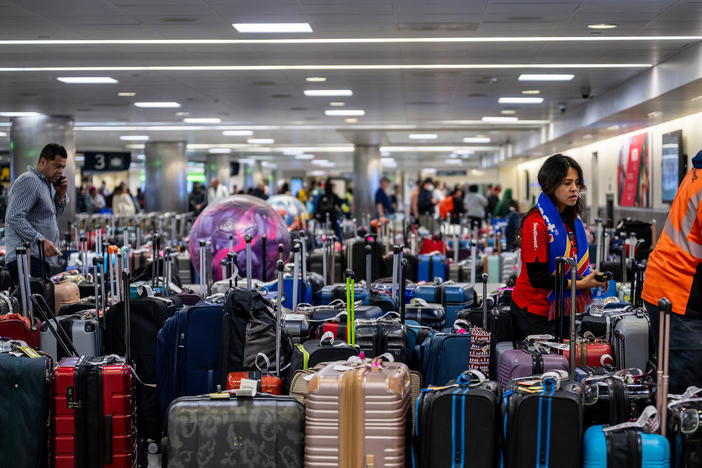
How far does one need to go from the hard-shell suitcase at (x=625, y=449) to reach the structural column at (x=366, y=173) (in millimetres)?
24815

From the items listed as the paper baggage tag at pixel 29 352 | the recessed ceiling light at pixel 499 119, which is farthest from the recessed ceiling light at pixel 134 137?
the paper baggage tag at pixel 29 352

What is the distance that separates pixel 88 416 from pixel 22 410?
0.29 meters

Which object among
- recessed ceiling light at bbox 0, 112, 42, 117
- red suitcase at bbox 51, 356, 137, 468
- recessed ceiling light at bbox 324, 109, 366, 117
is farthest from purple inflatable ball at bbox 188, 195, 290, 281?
recessed ceiling light at bbox 0, 112, 42, 117

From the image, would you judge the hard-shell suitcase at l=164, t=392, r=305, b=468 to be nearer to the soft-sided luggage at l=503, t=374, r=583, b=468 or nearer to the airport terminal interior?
the airport terminal interior

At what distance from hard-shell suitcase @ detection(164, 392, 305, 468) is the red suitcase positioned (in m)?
0.56

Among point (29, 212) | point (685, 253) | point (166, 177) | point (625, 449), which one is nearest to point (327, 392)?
point (625, 449)

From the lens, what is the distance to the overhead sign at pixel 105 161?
28.6 m

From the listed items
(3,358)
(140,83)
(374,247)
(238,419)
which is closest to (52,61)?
(140,83)

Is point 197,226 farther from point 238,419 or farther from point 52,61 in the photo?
point 238,419

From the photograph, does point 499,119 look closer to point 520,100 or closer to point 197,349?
point 520,100

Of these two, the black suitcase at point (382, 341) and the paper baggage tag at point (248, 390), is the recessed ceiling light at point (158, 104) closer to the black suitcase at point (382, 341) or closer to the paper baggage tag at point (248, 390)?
the black suitcase at point (382, 341)

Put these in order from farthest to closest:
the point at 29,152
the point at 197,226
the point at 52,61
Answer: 1. the point at 29,152
2. the point at 52,61
3. the point at 197,226

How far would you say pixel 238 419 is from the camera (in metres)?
3.71

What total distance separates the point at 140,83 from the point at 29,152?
487cm
